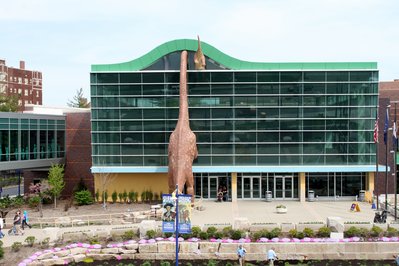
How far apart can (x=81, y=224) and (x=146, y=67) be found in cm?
1395

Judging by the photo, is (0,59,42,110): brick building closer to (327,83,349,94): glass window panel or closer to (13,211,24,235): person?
(13,211,24,235): person

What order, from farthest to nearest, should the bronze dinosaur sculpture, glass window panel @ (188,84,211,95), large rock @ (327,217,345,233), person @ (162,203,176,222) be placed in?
glass window panel @ (188,84,211,95) → the bronze dinosaur sculpture → large rock @ (327,217,345,233) → person @ (162,203,176,222)

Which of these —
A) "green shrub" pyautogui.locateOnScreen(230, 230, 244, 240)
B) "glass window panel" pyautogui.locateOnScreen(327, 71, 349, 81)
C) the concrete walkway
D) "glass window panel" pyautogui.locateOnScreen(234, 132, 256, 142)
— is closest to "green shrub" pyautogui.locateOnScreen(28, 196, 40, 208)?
the concrete walkway

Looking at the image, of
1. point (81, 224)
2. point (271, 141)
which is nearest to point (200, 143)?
point (271, 141)

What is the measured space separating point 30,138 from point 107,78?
7.87 meters

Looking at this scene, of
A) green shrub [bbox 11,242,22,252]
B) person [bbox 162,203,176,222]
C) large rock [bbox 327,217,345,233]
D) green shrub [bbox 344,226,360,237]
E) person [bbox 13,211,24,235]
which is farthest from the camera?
person [bbox 13,211,24,235]

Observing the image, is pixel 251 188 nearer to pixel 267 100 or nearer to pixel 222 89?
pixel 267 100

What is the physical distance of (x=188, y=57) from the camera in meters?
37.1

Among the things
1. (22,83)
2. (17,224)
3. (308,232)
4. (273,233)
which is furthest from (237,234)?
(22,83)

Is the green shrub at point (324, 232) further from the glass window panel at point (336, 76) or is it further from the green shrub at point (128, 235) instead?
the glass window panel at point (336, 76)

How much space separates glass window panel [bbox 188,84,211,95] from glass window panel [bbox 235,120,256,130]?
3.27 m

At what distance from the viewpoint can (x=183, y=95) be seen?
34.1 m

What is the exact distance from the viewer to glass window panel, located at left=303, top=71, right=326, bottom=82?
36.0 m

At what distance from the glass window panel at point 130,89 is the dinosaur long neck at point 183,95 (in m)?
4.04
